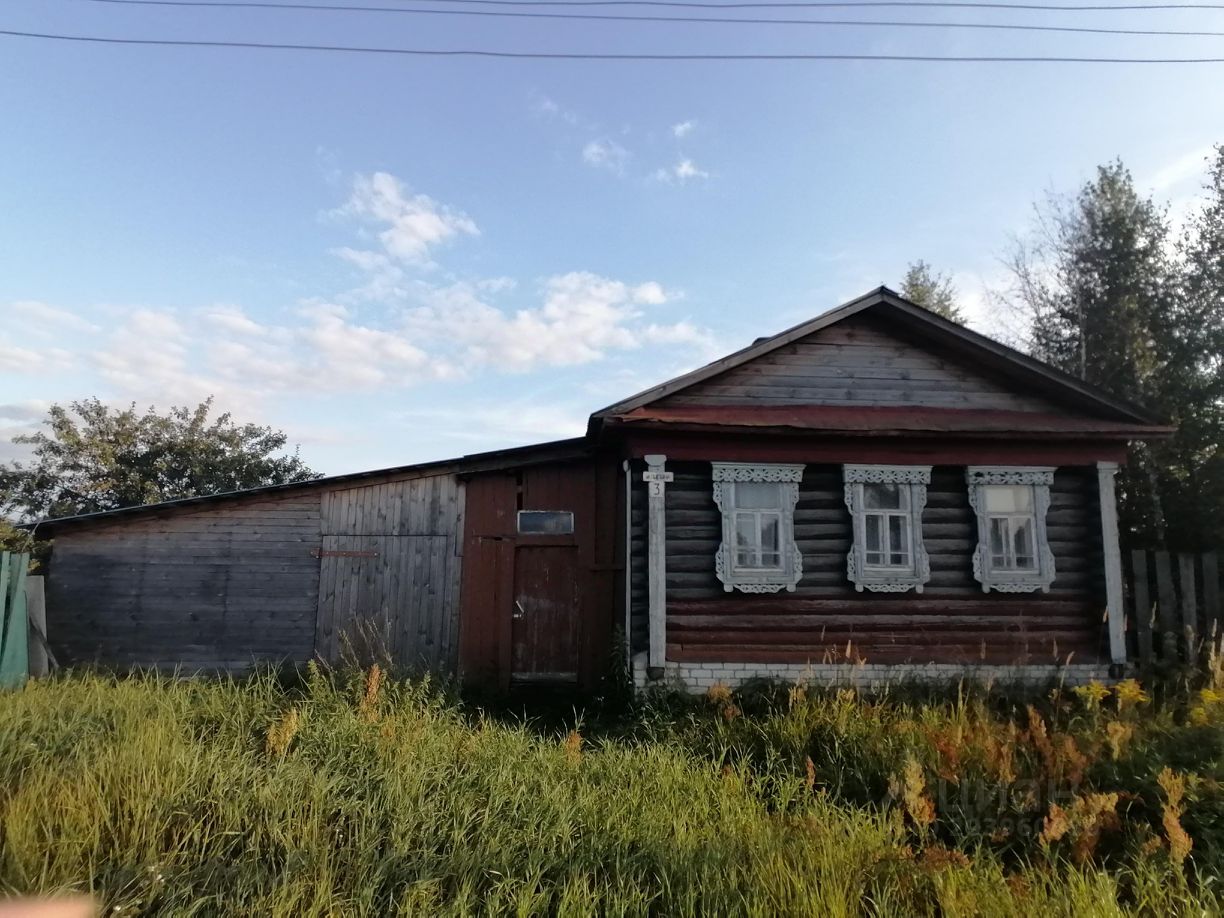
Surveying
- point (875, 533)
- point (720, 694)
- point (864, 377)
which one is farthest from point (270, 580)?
point (864, 377)

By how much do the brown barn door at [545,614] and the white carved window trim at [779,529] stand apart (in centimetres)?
236

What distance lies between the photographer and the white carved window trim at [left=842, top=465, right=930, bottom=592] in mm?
9680

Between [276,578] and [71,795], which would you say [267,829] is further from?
[276,578]

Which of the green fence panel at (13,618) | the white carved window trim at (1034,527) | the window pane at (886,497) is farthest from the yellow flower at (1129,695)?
the green fence panel at (13,618)

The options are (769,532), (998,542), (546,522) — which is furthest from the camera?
(546,522)

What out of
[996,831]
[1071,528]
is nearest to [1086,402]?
[1071,528]

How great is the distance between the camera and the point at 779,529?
973cm

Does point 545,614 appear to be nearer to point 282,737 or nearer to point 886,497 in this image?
point 886,497

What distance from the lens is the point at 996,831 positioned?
4539mm

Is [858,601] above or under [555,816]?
above

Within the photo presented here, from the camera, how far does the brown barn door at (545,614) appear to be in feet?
34.8

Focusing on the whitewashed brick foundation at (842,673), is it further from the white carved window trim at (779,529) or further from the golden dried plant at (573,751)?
the golden dried plant at (573,751)

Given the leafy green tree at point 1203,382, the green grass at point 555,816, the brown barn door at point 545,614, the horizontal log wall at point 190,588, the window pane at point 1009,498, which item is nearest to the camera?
the green grass at point 555,816

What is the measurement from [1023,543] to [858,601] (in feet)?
7.97
